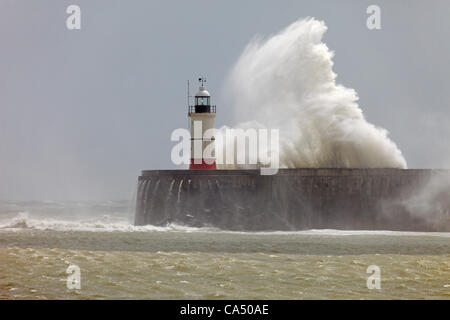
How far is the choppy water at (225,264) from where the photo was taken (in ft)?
51.7

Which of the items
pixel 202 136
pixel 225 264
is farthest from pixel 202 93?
pixel 225 264

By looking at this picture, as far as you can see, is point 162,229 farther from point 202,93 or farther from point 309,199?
point 202,93

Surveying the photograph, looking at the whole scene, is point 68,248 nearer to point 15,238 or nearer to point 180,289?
point 15,238

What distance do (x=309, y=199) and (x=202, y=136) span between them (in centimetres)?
642

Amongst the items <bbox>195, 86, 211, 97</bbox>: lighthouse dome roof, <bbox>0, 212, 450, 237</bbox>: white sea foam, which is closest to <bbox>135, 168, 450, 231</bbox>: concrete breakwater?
<bbox>0, 212, 450, 237</bbox>: white sea foam

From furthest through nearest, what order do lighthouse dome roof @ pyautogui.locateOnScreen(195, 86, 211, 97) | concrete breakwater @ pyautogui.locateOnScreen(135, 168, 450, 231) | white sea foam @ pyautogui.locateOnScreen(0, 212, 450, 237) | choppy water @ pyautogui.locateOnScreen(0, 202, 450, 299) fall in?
1. lighthouse dome roof @ pyautogui.locateOnScreen(195, 86, 211, 97)
2. concrete breakwater @ pyautogui.locateOnScreen(135, 168, 450, 231)
3. white sea foam @ pyautogui.locateOnScreen(0, 212, 450, 237)
4. choppy water @ pyautogui.locateOnScreen(0, 202, 450, 299)

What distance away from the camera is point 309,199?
102ft

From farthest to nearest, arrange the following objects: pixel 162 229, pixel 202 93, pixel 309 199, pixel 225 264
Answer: pixel 202 93 → pixel 309 199 → pixel 162 229 → pixel 225 264

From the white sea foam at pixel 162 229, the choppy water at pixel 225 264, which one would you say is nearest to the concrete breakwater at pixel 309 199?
the white sea foam at pixel 162 229

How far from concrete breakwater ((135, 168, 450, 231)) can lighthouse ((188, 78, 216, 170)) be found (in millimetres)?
2535

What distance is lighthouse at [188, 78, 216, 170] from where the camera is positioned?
114ft

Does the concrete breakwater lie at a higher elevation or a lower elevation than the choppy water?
higher

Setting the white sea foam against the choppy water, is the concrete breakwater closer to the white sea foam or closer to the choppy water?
the white sea foam
